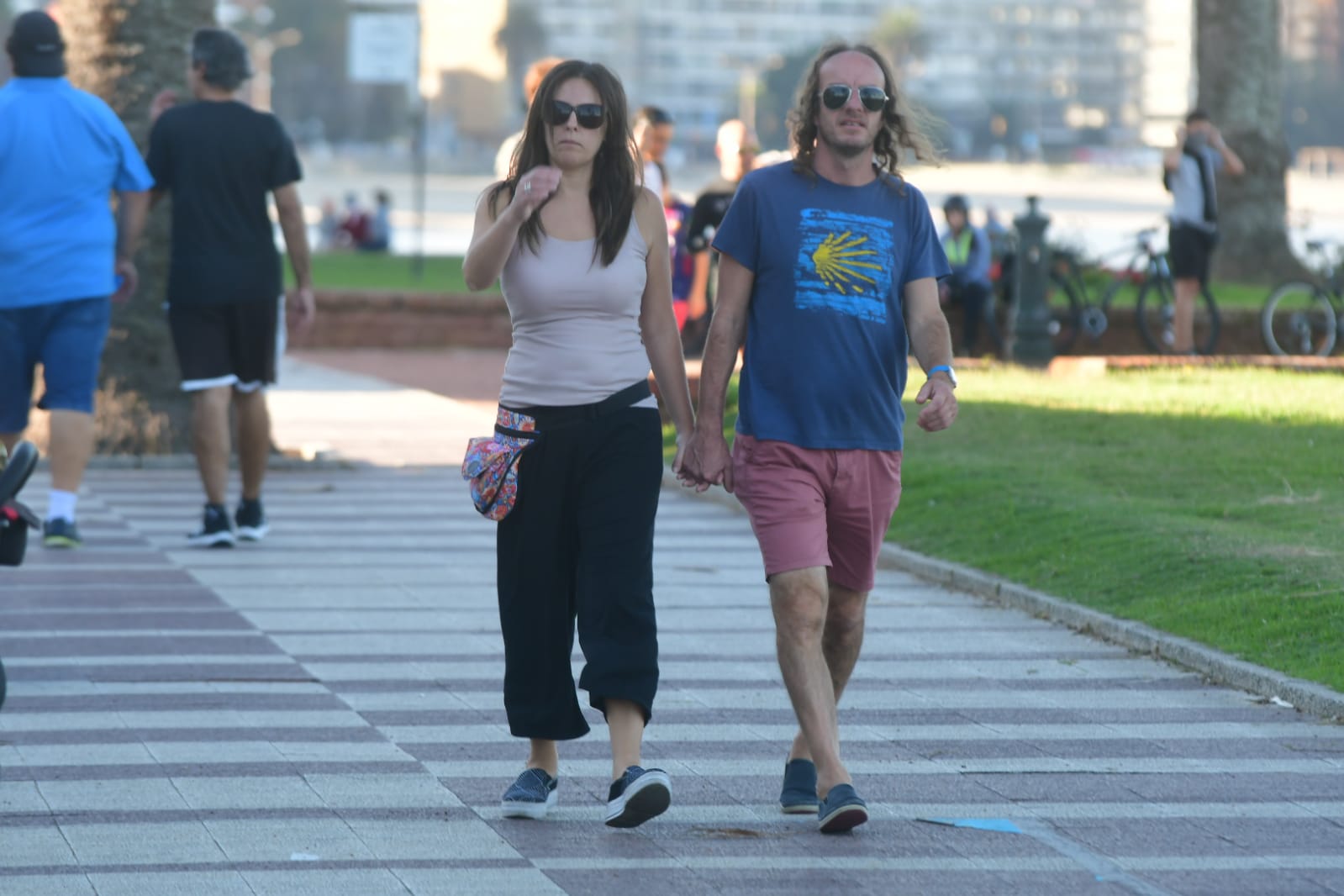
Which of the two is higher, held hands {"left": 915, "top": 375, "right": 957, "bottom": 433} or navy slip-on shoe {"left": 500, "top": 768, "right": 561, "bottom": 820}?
held hands {"left": 915, "top": 375, "right": 957, "bottom": 433}

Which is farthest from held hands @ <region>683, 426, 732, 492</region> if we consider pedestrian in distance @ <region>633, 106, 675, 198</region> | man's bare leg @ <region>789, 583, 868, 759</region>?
pedestrian in distance @ <region>633, 106, 675, 198</region>

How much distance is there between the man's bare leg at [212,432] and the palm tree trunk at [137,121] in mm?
2844

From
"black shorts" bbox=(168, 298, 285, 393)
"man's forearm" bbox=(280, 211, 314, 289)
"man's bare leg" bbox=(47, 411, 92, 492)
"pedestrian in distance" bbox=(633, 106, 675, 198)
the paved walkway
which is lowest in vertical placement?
the paved walkway

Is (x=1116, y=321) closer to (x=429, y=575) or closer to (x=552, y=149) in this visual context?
(x=429, y=575)

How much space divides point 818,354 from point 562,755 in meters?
1.42

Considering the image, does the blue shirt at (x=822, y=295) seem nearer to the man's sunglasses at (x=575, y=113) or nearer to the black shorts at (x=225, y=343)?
the man's sunglasses at (x=575, y=113)

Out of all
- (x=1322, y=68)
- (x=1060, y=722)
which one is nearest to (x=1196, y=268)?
(x=1060, y=722)

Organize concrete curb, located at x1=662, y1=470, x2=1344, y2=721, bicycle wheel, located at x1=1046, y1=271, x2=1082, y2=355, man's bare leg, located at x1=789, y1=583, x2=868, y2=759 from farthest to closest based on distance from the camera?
bicycle wheel, located at x1=1046, y1=271, x2=1082, y2=355
concrete curb, located at x1=662, y1=470, x2=1344, y2=721
man's bare leg, located at x1=789, y1=583, x2=868, y2=759

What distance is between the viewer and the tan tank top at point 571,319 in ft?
17.1

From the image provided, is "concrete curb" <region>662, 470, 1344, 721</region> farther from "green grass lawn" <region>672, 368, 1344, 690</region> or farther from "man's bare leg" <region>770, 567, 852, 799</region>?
"man's bare leg" <region>770, 567, 852, 799</region>

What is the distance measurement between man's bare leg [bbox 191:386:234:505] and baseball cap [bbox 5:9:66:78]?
1400 mm

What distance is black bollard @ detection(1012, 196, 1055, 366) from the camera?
1714 centimetres

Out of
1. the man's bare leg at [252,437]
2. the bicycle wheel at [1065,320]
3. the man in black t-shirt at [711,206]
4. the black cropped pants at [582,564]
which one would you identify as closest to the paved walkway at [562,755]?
the black cropped pants at [582,564]

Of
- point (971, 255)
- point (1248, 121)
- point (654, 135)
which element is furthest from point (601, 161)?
point (1248, 121)
